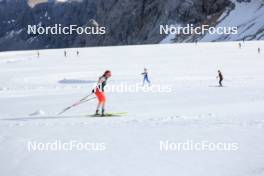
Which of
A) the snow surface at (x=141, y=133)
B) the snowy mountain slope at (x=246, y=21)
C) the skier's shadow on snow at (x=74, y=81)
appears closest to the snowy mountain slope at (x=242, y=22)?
the snowy mountain slope at (x=246, y=21)

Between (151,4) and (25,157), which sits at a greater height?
(151,4)

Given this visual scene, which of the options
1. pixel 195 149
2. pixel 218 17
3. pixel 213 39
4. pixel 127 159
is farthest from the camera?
pixel 218 17

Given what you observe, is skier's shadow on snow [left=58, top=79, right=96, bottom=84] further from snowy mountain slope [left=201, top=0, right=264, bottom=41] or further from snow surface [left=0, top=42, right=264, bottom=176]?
snowy mountain slope [left=201, top=0, right=264, bottom=41]

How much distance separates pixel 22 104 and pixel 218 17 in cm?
12355

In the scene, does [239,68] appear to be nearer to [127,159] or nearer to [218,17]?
[127,159]

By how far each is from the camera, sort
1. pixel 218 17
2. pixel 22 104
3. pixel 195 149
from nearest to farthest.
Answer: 1. pixel 195 149
2. pixel 22 104
3. pixel 218 17

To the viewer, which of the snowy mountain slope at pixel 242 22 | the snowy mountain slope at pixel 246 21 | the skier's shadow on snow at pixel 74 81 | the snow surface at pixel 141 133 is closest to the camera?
the snow surface at pixel 141 133

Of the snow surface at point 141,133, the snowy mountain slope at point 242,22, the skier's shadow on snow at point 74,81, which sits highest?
the snowy mountain slope at point 242,22

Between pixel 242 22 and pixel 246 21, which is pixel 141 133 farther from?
pixel 242 22

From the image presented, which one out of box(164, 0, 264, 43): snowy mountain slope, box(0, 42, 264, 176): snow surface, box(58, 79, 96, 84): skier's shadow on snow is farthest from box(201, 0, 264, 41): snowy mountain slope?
box(0, 42, 264, 176): snow surface

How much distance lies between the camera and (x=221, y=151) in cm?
875

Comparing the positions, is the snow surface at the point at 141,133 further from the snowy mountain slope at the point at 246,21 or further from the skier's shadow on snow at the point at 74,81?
the snowy mountain slope at the point at 246,21

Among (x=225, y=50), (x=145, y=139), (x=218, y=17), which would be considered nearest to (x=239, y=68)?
(x=225, y=50)

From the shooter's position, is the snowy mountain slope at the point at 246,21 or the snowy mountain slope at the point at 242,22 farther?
the snowy mountain slope at the point at 242,22
